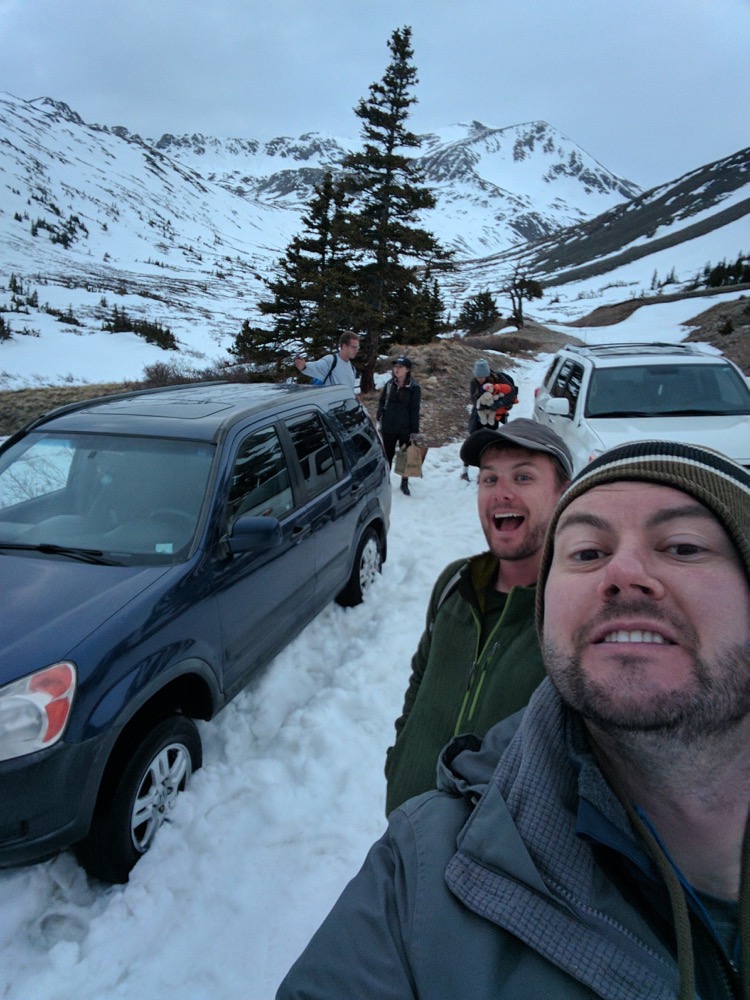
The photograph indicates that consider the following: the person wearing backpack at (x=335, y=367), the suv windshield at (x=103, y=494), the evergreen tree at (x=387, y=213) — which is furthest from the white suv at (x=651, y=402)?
the evergreen tree at (x=387, y=213)

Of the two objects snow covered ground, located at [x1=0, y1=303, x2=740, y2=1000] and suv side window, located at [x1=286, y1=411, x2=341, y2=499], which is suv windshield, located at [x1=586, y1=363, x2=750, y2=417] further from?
snow covered ground, located at [x1=0, y1=303, x2=740, y2=1000]

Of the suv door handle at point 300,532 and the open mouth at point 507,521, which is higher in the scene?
the open mouth at point 507,521

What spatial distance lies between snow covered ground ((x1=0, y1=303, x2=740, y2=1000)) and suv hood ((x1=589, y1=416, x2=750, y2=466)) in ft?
11.0

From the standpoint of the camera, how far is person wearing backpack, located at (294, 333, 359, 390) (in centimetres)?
753

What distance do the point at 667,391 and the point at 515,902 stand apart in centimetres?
659

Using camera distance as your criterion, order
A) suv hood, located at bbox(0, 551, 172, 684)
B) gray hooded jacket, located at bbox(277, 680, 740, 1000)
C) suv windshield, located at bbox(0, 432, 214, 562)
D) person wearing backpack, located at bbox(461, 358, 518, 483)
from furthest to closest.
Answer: person wearing backpack, located at bbox(461, 358, 518, 483) → suv windshield, located at bbox(0, 432, 214, 562) → suv hood, located at bbox(0, 551, 172, 684) → gray hooded jacket, located at bbox(277, 680, 740, 1000)

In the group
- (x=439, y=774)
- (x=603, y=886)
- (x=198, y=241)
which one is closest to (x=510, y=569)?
(x=439, y=774)

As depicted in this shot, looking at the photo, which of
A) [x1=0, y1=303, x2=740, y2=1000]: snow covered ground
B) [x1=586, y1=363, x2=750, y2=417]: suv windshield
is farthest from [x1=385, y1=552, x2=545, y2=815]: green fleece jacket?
[x1=586, y1=363, x2=750, y2=417]: suv windshield

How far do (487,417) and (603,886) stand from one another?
706cm

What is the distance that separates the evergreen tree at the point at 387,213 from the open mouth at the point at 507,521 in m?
12.6

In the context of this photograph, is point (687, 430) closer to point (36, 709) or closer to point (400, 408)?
point (400, 408)

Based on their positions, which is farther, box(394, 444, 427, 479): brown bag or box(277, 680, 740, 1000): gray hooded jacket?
box(394, 444, 427, 479): brown bag

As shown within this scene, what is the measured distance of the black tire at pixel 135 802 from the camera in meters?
2.25

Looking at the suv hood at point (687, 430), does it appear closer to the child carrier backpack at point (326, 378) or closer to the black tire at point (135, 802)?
the child carrier backpack at point (326, 378)
